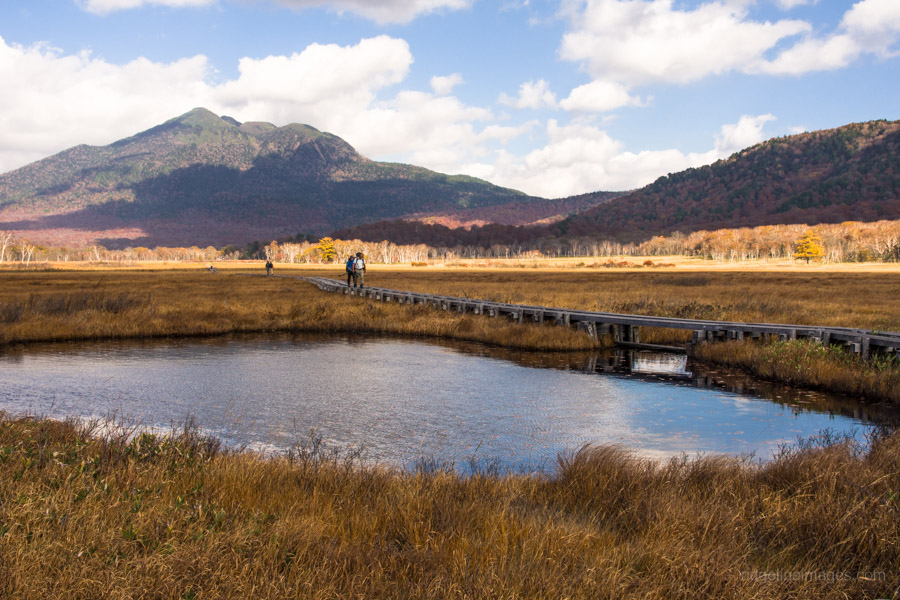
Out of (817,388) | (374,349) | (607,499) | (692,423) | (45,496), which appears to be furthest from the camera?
(374,349)

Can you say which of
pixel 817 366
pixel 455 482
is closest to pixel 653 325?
pixel 817 366

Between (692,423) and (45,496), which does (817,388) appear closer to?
(692,423)

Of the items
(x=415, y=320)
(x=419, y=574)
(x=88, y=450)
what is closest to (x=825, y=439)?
(x=419, y=574)

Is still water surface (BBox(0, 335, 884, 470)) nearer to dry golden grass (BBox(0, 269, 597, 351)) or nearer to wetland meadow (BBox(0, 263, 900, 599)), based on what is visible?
wetland meadow (BBox(0, 263, 900, 599))

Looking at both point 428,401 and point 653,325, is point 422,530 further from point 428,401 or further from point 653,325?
point 653,325

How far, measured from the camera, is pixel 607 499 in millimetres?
7102

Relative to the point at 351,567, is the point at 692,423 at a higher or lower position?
lower

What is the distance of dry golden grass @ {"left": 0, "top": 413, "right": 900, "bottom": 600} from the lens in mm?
4559

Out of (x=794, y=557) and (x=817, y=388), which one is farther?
(x=817, y=388)

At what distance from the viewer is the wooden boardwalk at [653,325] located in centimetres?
1694

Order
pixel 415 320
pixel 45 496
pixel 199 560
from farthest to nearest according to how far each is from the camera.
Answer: pixel 415 320 < pixel 45 496 < pixel 199 560

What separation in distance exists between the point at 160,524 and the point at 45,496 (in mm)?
1129

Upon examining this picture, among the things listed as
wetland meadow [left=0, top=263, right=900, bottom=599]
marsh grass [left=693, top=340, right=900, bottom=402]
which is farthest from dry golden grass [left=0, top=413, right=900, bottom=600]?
marsh grass [left=693, top=340, right=900, bottom=402]

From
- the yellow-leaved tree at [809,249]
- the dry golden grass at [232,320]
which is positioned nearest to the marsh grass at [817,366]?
the dry golden grass at [232,320]
